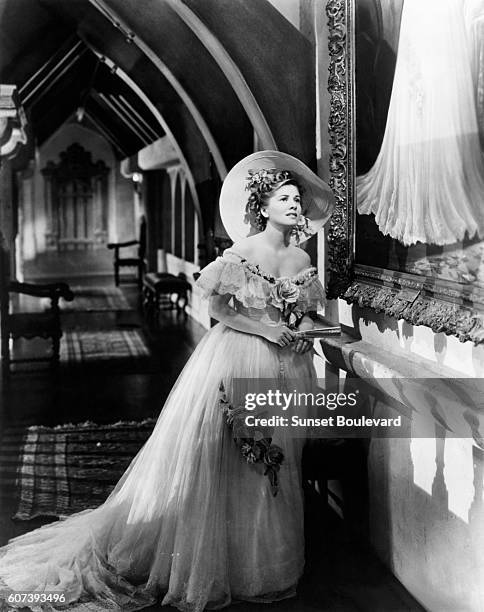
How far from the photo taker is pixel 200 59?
421 centimetres

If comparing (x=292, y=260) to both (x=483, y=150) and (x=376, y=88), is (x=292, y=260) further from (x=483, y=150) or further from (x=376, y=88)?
(x=483, y=150)

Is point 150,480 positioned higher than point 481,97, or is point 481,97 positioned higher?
point 481,97

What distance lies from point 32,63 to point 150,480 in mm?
4597

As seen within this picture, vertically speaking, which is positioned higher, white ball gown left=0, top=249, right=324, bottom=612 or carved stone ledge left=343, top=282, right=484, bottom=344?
carved stone ledge left=343, top=282, right=484, bottom=344

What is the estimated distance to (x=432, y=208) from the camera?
2.52m

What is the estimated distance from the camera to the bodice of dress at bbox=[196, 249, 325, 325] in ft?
9.48

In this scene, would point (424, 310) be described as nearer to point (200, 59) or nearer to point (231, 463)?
point (231, 463)

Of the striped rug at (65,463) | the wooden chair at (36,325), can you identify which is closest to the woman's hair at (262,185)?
the striped rug at (65,463)

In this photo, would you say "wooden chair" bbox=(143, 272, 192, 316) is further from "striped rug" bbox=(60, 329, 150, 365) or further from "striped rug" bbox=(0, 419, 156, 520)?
"striped rug" bbox=(0, 419, 156, 520)

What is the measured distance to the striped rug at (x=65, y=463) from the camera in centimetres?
387

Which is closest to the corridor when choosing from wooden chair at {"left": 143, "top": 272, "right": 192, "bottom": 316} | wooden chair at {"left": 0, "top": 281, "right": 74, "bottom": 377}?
wooden chair at {"left": 0, "top": 281, "right": 74, "bottom": 377}

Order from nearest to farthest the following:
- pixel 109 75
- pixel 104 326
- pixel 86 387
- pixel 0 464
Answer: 1. pixel 0 464
2. pixel 86 387
3. pixel 104 326
4. pixel 109 75

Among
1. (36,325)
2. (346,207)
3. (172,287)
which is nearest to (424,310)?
(346,207)

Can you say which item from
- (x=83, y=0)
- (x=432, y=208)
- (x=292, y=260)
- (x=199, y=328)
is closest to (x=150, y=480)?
(x=292, y=260)
